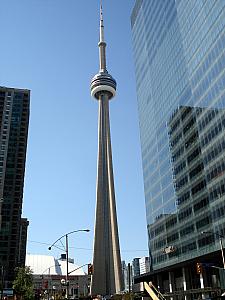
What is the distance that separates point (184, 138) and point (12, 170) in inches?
3906

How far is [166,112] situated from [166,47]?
1833 centimetres

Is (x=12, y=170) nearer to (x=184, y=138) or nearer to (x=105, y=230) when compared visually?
(x=105, y=230)

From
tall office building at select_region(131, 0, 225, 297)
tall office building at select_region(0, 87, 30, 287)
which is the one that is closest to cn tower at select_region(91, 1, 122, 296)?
tall office building at select_region(0, 87, 30, 287)

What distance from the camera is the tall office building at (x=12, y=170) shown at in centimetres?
15862

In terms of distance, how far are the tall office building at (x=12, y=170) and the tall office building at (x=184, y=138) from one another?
66240mm

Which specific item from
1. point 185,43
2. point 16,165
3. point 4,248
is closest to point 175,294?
point 185,43

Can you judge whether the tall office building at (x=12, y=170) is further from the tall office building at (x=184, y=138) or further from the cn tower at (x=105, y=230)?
Answer: the tall office building at (x=184, y=138)

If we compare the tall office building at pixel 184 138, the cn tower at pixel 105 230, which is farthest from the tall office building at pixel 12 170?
the tall office building at pixel 184 138

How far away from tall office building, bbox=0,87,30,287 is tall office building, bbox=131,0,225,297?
6624cm

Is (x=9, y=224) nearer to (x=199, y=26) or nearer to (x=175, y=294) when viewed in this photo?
(x=175, y=294)

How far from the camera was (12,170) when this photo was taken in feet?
564

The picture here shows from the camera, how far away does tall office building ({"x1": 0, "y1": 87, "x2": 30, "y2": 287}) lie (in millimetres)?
158625

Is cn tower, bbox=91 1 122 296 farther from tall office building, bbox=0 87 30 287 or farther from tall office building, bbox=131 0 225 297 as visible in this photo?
tall office building, bbox=131 0 225 297

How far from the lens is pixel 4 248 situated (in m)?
158
